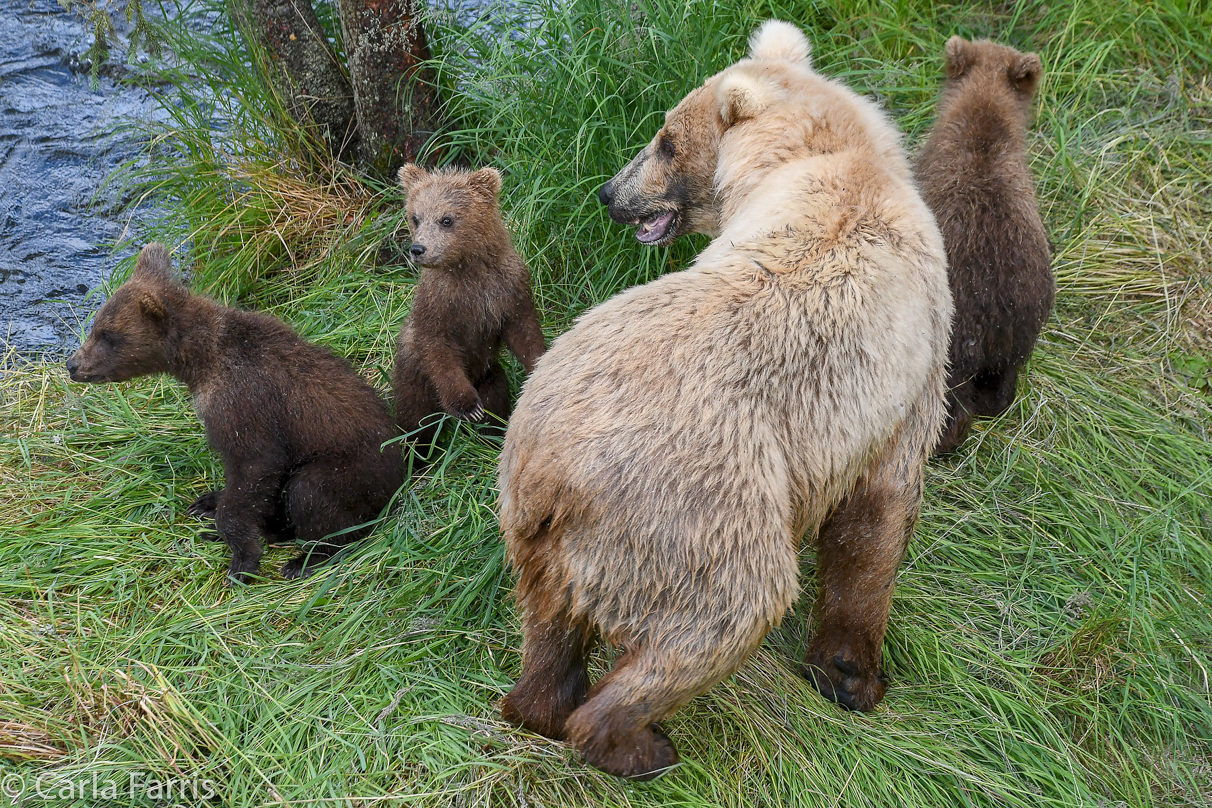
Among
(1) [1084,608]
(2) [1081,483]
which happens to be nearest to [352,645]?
(1) [1084,608]

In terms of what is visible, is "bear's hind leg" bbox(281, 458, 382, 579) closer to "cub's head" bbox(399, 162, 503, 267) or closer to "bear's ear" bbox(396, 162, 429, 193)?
"cub's head" bbox(399, 162, 503, 267)

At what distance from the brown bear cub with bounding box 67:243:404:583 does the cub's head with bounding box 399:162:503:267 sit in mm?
699

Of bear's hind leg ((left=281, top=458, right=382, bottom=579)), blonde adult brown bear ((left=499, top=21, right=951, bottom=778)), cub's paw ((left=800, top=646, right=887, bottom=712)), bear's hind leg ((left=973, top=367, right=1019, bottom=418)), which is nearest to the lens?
blonde adult brown bear ((left=499, top=21, right=951, bottom=778))

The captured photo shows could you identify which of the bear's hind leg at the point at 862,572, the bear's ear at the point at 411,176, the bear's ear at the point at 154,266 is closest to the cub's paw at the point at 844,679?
the bear's hind leg at the point at 862,572

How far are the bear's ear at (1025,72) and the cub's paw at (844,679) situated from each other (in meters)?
3.10

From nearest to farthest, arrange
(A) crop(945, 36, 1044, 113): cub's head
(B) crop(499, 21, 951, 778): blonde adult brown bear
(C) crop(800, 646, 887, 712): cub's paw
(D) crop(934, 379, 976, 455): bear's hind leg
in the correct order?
1. (B) crop(499, 21, 951, 778): blonde adult brown bear
2. (C) crop(800, 646, 887, 712): cub's paw
3. (D) crop(934, 379, 976, 455): bear's hind leg
4. (A) crop(945, 36, 1044, 113): cub's head

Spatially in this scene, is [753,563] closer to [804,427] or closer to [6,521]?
[804,427]

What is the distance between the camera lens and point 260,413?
4293mm

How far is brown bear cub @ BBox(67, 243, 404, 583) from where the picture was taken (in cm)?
424

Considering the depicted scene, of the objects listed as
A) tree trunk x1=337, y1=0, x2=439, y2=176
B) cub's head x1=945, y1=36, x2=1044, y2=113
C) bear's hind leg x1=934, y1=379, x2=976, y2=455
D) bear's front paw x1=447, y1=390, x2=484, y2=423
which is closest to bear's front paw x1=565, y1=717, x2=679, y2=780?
bear's front paw x1=447, y1=390, x2=484, y2=423

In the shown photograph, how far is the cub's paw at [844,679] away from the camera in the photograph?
3.58m

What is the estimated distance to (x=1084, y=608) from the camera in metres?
4.02

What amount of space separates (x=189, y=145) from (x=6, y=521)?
2496 mm

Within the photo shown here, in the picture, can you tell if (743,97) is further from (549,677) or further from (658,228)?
(549,677)
